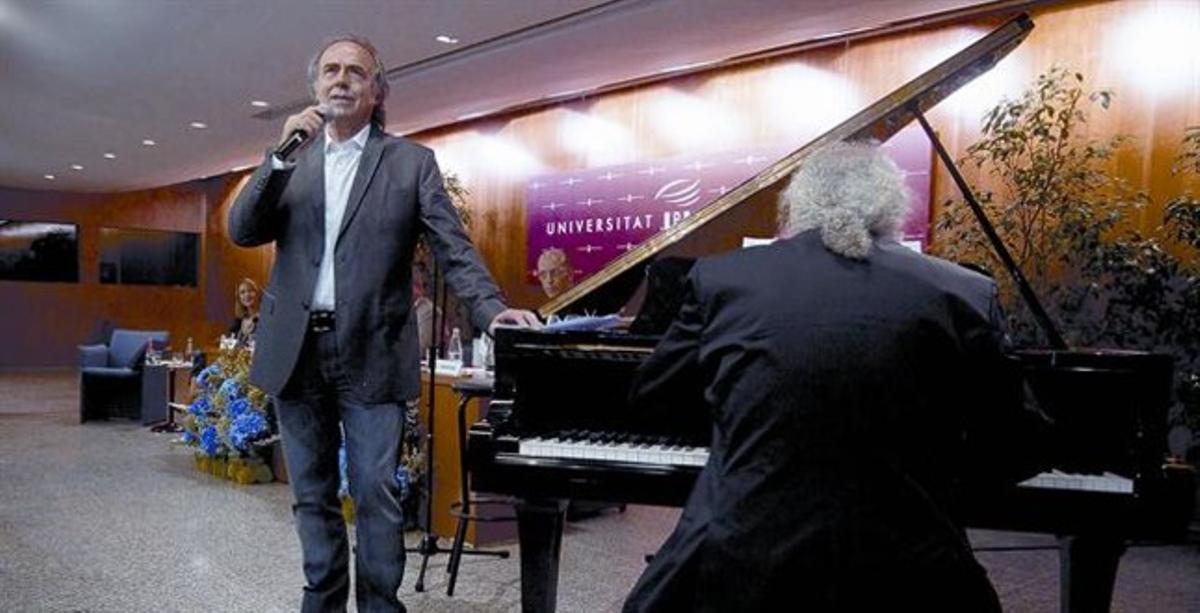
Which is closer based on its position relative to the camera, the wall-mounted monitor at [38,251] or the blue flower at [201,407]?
the blue flower at [201,407]

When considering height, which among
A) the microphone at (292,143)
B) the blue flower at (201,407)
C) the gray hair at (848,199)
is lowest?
the blue flower at (201,407)

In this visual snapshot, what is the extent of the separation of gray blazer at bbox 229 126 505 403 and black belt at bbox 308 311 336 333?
0.5 inches

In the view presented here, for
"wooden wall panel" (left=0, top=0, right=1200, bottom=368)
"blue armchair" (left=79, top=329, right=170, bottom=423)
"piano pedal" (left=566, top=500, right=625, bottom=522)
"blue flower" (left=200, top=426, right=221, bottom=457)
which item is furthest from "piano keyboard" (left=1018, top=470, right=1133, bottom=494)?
"blue armchair" (left=79, top=329, right=170, bottom=423)

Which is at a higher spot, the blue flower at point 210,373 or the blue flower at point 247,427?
the blue flower at point 210,373

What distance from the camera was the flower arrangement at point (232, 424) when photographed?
518cm

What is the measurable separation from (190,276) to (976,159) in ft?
42.7

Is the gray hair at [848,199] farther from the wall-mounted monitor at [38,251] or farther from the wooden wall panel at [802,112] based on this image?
the wall-mounted monitor at [38,251]

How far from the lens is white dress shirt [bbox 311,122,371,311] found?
2037 millimetres

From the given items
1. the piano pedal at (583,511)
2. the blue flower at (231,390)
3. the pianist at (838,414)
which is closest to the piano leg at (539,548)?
the pianist at (838,414)

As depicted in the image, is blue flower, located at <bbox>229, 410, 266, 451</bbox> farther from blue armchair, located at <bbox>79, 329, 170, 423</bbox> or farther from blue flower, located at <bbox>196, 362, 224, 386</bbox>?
blue armchair, located at <bbox>79, 329, 170, 423</bbox>

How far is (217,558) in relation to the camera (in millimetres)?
3668

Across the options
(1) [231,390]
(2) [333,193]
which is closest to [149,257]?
(1) [231,390]

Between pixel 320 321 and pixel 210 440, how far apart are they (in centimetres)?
384

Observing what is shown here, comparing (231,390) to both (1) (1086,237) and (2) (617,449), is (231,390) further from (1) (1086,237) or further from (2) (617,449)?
(1) (1086,237)
